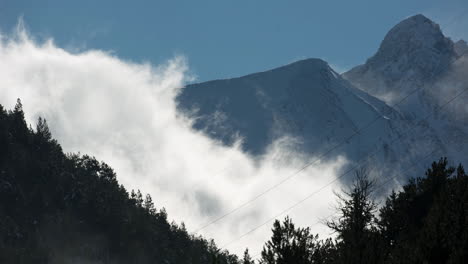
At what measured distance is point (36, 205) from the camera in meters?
115

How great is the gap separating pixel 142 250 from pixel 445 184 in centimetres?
7440

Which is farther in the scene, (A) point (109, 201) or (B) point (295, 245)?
(A) point (109, 201)

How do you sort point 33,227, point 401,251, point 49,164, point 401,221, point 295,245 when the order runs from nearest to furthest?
point 401,251
point 295,245
point 401,221
point 33,227
point 49,164

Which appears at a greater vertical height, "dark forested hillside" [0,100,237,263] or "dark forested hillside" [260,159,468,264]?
"dark forested hillside" [0,100,237,263]

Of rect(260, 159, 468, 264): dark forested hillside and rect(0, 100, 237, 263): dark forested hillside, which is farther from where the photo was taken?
rect(0, 100, 237, 263): dark forested hillside

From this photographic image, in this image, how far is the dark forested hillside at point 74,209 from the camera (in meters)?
111

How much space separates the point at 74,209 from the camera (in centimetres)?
11631

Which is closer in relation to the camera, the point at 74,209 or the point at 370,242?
the point at 370,242

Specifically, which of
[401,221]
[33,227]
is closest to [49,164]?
[33,227]

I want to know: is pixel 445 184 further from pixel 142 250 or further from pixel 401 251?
pixel 142 250

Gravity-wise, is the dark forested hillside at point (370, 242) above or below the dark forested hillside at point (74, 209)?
below

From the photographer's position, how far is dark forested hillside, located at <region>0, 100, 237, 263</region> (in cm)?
11138

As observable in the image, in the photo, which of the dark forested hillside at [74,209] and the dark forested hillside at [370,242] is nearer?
Answer: the dark forested hillside at [370,242]

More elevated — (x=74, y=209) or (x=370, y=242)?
(x=74, y=209)
